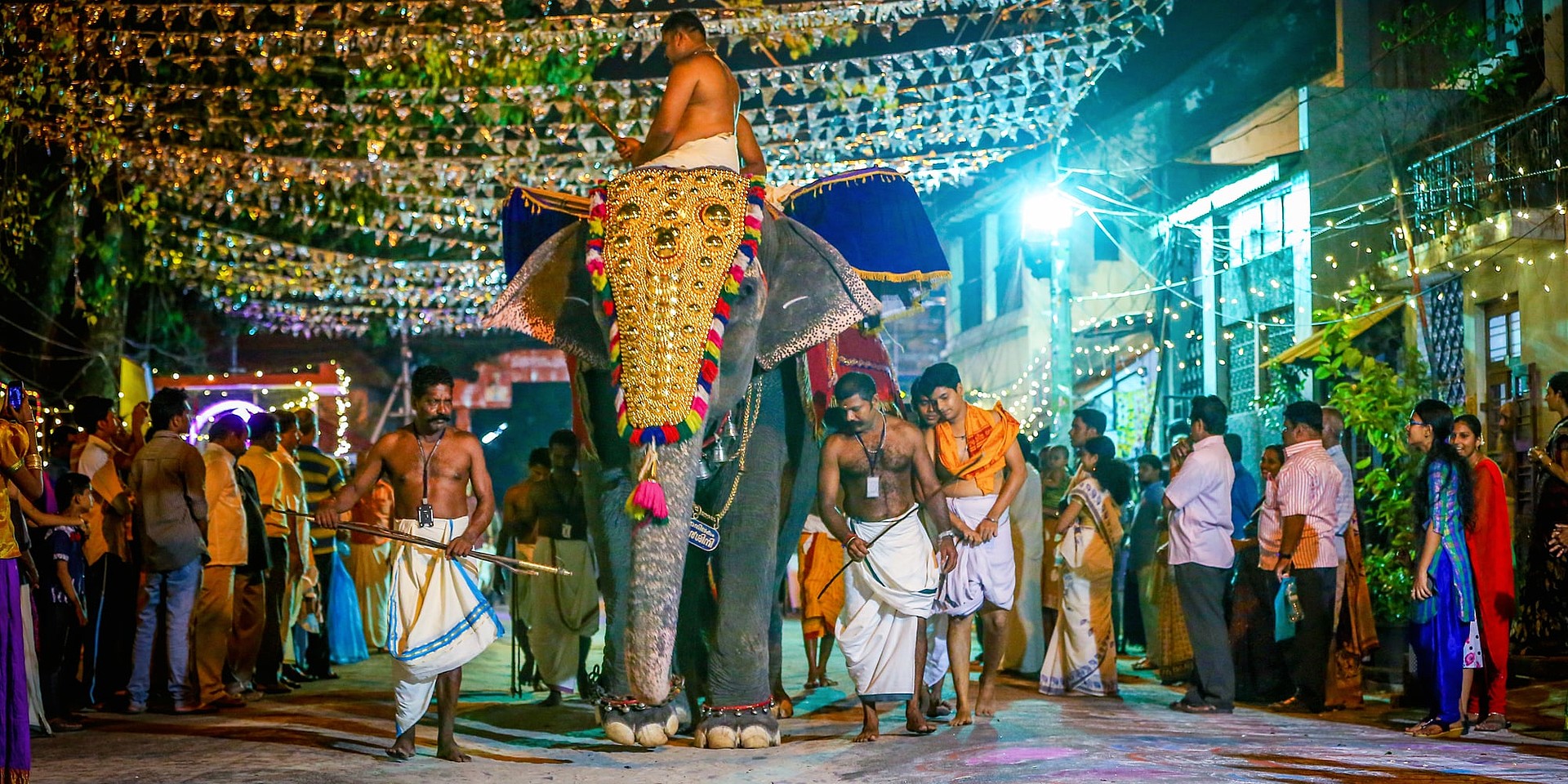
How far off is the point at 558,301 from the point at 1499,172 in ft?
30.5

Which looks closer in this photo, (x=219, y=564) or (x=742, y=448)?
(x=742, y=448)

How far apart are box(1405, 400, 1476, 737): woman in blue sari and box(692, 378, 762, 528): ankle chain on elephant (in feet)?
9.89

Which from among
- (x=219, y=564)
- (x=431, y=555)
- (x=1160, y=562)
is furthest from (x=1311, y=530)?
(x=219, y=564)

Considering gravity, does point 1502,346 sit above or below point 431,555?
above

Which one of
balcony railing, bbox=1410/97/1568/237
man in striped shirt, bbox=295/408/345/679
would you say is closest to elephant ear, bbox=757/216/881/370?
man in striped shirt, bbox=295/408/345/679

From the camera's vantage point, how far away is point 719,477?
6918mm

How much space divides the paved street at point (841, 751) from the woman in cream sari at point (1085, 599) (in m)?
0.80

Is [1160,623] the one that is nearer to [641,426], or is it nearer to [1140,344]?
[641,426]

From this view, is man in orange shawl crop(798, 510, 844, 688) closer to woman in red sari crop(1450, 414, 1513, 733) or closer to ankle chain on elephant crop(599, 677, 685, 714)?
ankle chain on elephant crop(599, 677, 685, 714)

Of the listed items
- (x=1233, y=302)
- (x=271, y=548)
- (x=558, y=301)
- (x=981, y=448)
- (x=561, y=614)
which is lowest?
(x=561, y=614)

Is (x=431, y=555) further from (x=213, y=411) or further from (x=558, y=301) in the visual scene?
(x=213, y=411)

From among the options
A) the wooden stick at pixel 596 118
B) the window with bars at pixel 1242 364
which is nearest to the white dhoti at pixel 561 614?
the wooden stick at pixel 596 118

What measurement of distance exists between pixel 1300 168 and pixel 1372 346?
216 cm

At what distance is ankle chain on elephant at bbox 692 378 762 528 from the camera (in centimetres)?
688
